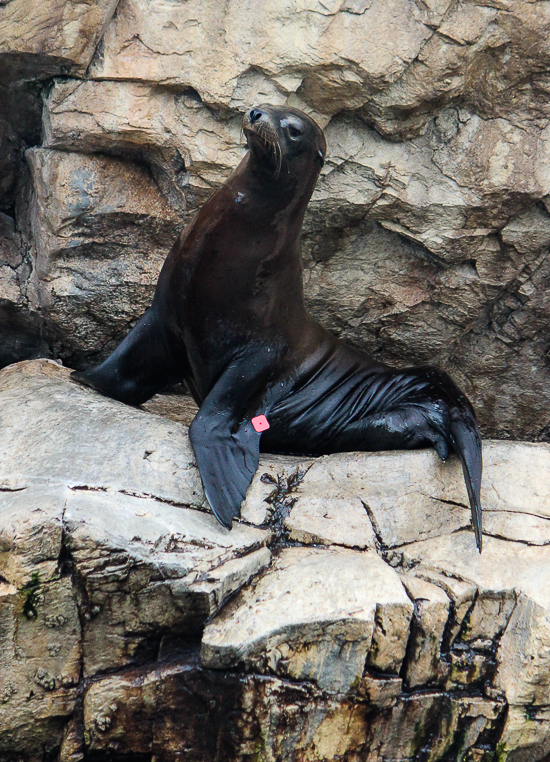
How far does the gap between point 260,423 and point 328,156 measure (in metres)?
1.94

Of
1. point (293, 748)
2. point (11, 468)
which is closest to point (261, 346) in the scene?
point (11, 468)

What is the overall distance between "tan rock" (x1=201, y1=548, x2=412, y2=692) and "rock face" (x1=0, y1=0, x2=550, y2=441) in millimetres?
2827

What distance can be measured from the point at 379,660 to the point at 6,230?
401 centimetres

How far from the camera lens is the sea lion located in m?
4.46

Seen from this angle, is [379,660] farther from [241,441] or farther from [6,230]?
[6,230]

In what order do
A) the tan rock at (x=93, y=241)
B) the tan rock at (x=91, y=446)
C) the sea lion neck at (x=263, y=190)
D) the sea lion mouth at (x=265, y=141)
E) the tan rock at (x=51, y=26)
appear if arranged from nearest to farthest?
the tan rock at (x=91, y=446), the sea lion mouth at (x=265, y=141), the sea lion neck at (x=263, y=190), the tan rock at (x=51, y=26), the tan rock at (x=93, y=241)

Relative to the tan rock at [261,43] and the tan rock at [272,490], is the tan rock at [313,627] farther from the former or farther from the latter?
the tan rock at [261,43]

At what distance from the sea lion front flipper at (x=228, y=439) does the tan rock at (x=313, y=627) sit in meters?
0.47

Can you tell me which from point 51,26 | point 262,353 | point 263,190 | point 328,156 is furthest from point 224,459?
point 51,26

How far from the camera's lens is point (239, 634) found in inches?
129

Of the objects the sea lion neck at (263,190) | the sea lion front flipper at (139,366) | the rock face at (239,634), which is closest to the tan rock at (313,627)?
the rock face at (239,634)

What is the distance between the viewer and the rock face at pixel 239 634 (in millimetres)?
3305

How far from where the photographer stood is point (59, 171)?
5230 mm

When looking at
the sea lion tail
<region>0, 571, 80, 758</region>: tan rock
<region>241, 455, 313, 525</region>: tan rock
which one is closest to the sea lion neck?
<region>241, 455, 313, 525</region>: tan rock
